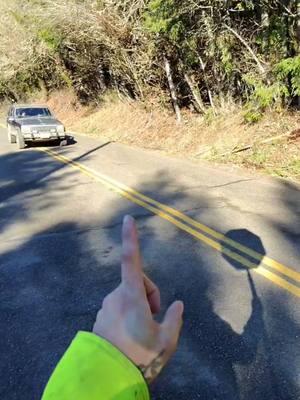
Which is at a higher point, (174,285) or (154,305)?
(154,305)

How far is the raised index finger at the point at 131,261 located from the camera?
0.97 m

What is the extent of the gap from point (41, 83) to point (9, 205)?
3479 centimetres

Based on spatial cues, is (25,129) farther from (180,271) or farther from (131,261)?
(131,261)

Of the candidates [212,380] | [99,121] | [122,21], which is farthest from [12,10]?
[212,380]

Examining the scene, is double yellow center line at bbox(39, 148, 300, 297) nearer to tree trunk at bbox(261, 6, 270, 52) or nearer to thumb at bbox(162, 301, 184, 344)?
thumb at bbox(162, 301, 184, 344)

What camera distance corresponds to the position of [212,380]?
3205 mm

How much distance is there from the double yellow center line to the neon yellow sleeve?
389 centimetres

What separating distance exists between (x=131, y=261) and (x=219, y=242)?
5.10m

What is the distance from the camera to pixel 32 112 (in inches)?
740

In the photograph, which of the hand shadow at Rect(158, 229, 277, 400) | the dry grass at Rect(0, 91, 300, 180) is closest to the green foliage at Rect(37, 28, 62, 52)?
the dry grass at Rect(0, 91, 300, 180)

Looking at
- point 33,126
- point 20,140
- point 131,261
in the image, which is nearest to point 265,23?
point 33,126

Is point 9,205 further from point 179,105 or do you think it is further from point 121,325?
point 179,105

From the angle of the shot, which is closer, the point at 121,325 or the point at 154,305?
the point at 121,325

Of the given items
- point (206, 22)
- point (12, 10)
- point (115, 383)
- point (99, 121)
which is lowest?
point (99, 121)
